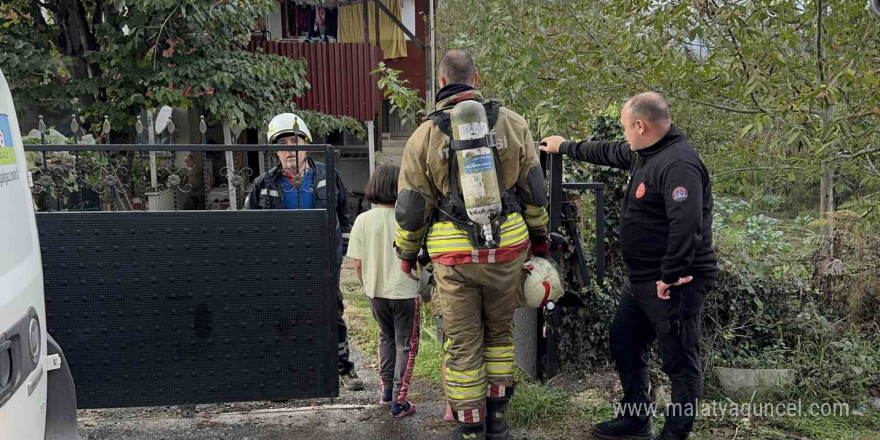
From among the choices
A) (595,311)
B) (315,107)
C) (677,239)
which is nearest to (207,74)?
(315,107)

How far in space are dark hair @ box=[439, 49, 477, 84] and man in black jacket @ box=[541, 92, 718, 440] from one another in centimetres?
87

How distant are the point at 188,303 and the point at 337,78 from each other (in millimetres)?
10885

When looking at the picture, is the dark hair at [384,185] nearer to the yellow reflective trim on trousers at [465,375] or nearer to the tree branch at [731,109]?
the yellow reflective trim on trousers at [465,375]

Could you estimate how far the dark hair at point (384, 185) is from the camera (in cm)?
431

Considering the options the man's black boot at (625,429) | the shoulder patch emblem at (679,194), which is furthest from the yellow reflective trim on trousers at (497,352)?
the shoulder patch emblem at (679,194)

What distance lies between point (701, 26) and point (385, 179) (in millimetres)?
3133

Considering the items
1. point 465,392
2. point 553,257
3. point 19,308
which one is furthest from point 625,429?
point 19,308

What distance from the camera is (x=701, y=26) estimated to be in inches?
225

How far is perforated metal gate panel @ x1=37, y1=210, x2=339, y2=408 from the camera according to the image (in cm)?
388

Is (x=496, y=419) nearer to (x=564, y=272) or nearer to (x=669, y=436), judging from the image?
(x=669, y=436)

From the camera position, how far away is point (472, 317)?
3.76m

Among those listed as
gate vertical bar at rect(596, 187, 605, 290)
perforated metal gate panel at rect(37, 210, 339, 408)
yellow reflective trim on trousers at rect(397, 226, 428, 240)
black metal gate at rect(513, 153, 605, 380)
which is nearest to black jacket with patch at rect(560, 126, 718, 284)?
gate vertical bar at rect(596, 187, 605, 290)

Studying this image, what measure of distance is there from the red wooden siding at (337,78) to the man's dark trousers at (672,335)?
36.2 ft

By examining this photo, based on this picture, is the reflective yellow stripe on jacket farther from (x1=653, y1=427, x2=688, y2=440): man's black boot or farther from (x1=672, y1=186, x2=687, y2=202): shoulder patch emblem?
(x1=653, y1=427, x2=688, y2=440): man's black boot
